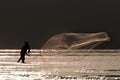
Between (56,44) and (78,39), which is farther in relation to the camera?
(78,39)

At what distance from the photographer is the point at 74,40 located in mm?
29562

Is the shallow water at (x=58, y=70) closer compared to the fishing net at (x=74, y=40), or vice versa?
the fishing net at (x=74, y=40)

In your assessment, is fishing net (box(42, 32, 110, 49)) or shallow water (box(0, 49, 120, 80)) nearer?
fishing net (box(42, 32, 110, 49))

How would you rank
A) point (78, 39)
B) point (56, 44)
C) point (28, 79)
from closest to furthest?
point (56, 44), point (78, 39), point (28, 79)

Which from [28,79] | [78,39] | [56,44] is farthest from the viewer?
[28,79]

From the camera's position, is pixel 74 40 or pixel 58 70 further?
pixel 58 70

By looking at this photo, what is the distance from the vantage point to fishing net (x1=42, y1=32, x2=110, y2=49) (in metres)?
26.8

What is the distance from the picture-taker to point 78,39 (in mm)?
29031

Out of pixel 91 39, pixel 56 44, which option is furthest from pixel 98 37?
pixel 56 44

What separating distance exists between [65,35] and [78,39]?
1.78 meters

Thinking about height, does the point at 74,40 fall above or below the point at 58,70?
above

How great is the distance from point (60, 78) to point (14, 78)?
116 inches

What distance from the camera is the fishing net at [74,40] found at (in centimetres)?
2677

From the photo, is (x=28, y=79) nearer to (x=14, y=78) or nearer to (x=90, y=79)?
(x=14, y=78)
